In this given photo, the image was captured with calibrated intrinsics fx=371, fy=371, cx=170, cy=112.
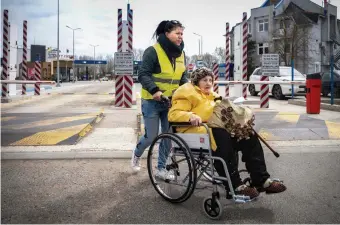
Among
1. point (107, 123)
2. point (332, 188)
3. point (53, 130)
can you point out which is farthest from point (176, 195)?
point (107, 123)

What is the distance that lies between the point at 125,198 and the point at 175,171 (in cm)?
58

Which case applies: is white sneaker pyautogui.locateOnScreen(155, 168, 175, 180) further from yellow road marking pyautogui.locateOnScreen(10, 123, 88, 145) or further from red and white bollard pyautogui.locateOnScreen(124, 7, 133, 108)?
red and white bollard pyautogui.locateOnScreen(124, 7, 133, 108)

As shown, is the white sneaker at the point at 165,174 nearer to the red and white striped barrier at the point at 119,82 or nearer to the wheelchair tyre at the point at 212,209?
the wheelchair tyre at the point at 212,209

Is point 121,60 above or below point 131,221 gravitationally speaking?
above

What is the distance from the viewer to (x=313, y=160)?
17.7ft

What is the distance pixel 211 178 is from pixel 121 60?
9.57 m

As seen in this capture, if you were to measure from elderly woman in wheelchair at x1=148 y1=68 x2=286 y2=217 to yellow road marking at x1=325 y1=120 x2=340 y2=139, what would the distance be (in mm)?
4250

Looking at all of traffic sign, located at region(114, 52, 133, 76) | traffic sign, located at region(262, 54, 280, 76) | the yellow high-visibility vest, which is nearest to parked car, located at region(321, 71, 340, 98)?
traffic sign, located at region(262, 54, 280, 76)

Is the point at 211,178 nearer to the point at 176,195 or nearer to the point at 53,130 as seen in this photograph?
the point at 176,195

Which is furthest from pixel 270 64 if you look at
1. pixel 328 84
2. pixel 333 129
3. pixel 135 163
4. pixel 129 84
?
pixel 135 163

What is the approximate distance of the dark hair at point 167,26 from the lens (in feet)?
13.9

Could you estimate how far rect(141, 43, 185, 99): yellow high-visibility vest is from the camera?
4277 mm

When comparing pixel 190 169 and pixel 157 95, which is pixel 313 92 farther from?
pixel 190 169

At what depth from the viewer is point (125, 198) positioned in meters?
3.79
